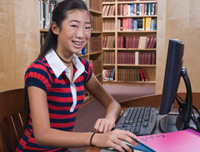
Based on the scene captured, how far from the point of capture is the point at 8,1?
2.78m

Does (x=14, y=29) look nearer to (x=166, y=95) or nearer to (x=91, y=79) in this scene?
(x=91, y=79)

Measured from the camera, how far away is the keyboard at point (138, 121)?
3.18ft

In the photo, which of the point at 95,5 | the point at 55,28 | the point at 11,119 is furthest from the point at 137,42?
the point at 11,119

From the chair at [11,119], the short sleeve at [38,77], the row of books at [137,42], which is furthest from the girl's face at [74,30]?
the row of books at [137,42]

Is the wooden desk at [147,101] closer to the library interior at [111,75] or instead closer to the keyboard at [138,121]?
the library interior at [111,75]

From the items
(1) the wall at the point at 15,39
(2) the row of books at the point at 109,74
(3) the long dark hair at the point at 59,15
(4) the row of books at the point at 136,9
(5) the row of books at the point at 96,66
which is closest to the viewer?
(3) the long dark hair at the point at 59,15

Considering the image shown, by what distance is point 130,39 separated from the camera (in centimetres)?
633

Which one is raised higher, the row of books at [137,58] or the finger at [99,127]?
the finger at [99,127]

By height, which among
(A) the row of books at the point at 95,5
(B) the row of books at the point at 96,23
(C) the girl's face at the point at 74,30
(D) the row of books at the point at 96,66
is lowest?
(D) the row of books at the point at 96,66

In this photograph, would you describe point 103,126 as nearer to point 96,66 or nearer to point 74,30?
point 74,30

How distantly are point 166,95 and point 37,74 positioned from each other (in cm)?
49

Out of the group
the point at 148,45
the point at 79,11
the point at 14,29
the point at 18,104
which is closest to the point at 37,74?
the point at 18,104

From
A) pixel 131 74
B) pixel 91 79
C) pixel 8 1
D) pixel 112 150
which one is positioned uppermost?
pixel 8 1

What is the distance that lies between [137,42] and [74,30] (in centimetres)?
522
